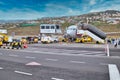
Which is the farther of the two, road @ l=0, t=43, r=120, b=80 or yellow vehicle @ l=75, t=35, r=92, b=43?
yellow vehicle @ l=75, t=35, r=92, b=43

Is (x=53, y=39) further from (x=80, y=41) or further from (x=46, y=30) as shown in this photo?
(x=46, y=30)

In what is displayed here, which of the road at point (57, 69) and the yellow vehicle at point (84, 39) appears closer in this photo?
the road at point (57, 69)

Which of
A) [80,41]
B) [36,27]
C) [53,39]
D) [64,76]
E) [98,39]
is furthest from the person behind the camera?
[36,27]

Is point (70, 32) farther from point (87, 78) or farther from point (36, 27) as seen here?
point (36, 27)

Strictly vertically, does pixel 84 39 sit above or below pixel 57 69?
above

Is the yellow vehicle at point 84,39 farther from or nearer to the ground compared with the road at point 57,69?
farther from the ground

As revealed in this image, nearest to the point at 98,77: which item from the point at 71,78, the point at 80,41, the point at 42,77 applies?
the point at 71,78

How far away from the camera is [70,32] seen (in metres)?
57.5

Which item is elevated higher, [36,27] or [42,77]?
[36,27]

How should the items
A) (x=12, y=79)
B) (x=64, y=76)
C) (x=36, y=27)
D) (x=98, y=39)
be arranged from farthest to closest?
(x=36, y=27) → (x=98, y=39) → (x=64, y=76) → (x=12, y=79)

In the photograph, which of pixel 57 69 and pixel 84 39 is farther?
pixel 84 39

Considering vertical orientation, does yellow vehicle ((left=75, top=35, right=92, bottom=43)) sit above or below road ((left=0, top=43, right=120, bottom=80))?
above

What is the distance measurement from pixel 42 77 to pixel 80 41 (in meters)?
41.7

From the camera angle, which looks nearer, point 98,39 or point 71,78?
point 71,78
